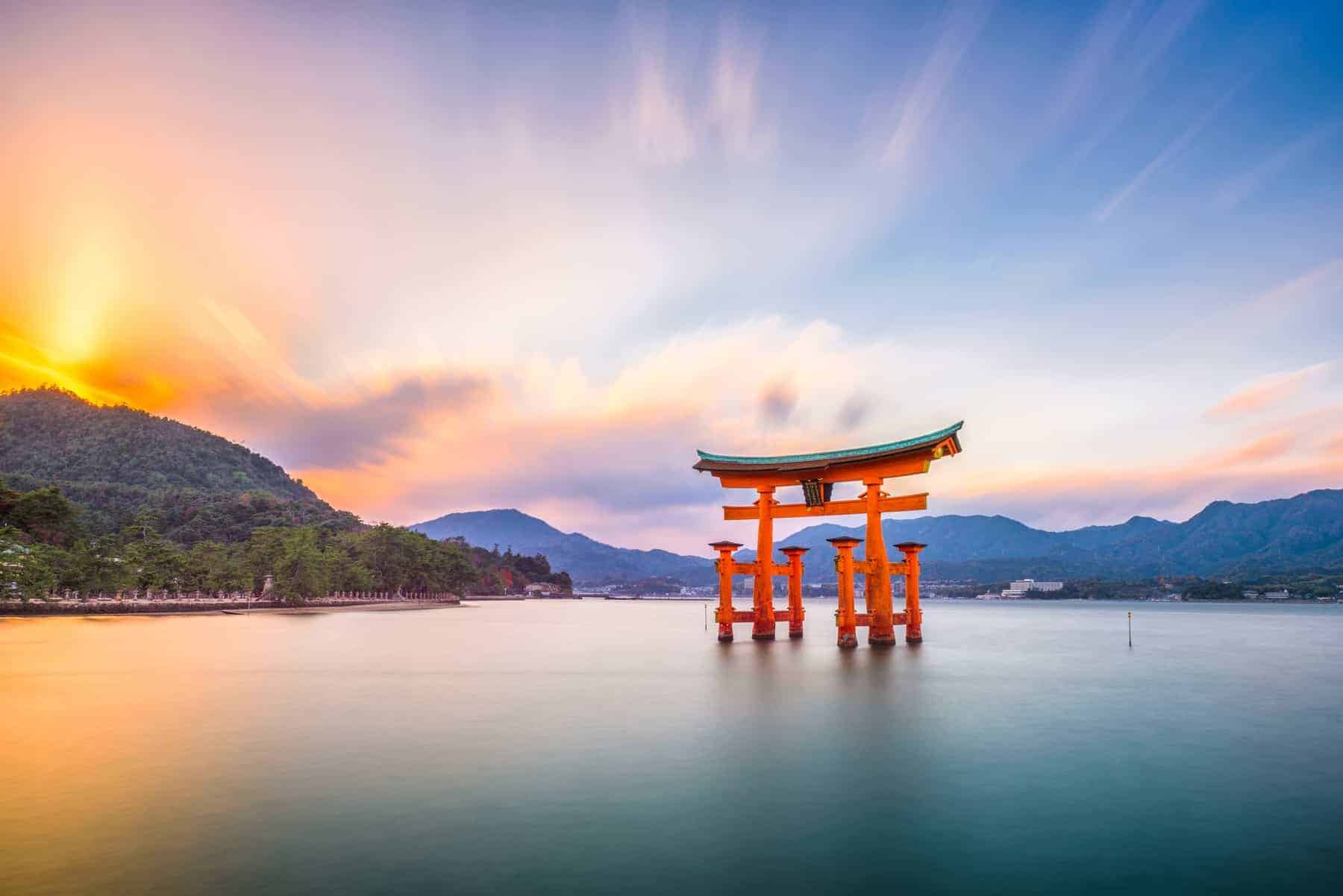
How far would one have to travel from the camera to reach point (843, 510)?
33781 mm

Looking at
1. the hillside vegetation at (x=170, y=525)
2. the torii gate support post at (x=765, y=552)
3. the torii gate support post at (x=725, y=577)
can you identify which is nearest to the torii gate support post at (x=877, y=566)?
the torii gate support post at (x=765, y=552)

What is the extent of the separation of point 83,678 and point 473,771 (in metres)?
17.6

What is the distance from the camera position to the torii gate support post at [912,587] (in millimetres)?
34938

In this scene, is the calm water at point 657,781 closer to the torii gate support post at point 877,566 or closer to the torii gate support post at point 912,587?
the torii gate support post at point 877,566

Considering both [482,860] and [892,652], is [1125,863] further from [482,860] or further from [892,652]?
[892,652]

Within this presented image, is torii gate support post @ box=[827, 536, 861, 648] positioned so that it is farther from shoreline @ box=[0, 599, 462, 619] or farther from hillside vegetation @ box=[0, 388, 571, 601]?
shoreline @ box=[0, 599, 462, 619]

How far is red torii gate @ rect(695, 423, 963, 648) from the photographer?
2986 centimetres

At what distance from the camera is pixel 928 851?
832 cm

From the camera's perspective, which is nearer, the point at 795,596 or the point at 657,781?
the point at 657,781

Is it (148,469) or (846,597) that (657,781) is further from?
(148,469)

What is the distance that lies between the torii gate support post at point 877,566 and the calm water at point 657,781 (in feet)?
16.7

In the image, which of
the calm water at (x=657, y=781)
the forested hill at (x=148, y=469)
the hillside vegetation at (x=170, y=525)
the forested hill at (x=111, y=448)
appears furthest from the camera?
the forested hill at (x=111, y=448)

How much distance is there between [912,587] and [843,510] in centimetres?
606

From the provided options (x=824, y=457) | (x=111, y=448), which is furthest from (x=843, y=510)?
(x=111, y=448)
